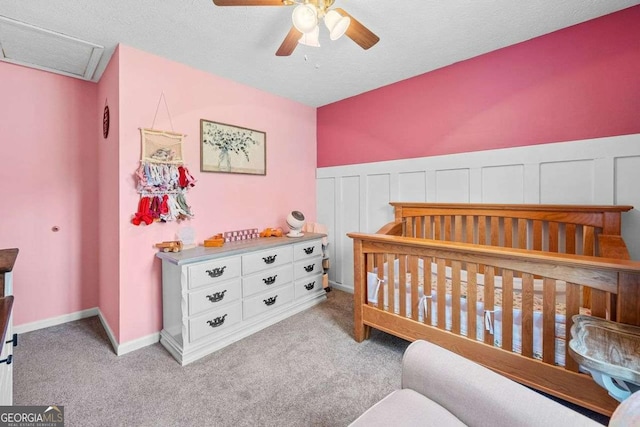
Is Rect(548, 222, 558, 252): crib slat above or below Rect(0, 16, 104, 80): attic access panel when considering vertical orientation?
below

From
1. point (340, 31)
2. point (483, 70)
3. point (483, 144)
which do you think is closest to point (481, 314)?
point (483, 144)

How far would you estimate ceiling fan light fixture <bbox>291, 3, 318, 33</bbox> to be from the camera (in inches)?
51.9

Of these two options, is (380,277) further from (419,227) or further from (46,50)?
(46,50)

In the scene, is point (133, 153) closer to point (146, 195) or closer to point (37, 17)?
point (146, 195)

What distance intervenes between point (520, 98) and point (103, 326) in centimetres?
415

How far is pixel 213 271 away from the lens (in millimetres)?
2113

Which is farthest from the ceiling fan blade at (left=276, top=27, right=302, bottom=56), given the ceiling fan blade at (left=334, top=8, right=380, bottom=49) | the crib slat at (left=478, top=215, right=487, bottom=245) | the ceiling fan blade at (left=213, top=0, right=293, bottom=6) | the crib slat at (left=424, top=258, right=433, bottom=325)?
the crib slat at (left=478, top=215, right=487, bottom=245)

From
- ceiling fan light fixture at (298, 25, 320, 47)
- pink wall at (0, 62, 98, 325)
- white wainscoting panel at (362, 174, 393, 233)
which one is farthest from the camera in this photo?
white wainscoting panel at (362, 174, 393, 233)

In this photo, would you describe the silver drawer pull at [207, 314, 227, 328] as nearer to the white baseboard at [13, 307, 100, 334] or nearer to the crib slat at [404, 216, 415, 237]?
the white baseboard at [13, 307, 100, 334]

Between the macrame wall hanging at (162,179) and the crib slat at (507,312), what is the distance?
2390 millimetres

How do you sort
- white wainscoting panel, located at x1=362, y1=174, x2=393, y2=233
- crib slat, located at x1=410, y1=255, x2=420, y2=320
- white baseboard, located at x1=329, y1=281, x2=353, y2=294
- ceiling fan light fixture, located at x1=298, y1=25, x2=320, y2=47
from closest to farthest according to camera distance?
1. ceiling fan light fixture, located at x1=298, y1=25, x2=320, y2=47
2. crib slat, located at x1=410, y1=255, x2=420, y2=320
3. white wainscoting panel, located at x1=362, y1=174, x2=393, y2=233
4. white baseboard, located at x1=329, y1=281, x2=353, y2=294

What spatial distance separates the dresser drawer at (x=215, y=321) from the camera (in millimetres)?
2004

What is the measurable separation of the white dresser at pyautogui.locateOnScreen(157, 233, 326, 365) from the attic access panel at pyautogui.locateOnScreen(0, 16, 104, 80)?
173cm

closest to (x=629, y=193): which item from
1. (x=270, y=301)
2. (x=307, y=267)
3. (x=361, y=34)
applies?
(x=361, y=34)
